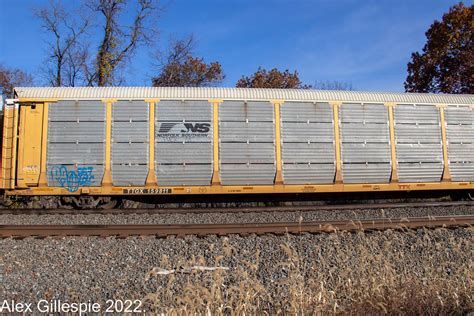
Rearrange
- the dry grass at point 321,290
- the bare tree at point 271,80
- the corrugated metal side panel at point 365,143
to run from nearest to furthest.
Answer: the dry grass at point 321,290
the corrugated metal side panel at point 365,143
the bare tree at point 271,80

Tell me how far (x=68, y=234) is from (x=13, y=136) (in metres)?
4.48

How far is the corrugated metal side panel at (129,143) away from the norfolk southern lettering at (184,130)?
0.48 meters

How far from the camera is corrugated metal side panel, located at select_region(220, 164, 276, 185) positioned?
34.0ft

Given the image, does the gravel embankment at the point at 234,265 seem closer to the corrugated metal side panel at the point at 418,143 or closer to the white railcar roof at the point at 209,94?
the corrugated metal side panel at the point at 418,143

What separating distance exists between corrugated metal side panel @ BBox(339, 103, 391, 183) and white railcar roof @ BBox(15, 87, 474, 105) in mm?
408

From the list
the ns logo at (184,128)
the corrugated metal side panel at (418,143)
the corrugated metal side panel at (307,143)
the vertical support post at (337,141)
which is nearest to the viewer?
the ns logo at (184,128)

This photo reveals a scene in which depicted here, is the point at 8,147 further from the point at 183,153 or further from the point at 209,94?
the point at 209,94

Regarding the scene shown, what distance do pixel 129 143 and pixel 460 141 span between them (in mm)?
10346

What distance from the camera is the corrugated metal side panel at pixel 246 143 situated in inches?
410

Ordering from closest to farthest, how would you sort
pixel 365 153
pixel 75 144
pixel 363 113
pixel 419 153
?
pixel 75 144 → pixel 365 153 → pixel 363 113 → pixel 419 153

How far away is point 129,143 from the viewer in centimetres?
1025

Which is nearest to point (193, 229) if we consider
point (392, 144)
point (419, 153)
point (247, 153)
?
point (247, 153)

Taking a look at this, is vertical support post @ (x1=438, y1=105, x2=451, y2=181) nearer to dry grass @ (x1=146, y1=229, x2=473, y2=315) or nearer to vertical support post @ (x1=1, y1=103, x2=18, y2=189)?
dry grass @ (x1=146, y1=229, x2=473, y2=315)

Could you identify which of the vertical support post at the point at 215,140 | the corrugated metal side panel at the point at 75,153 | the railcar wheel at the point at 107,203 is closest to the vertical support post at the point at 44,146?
the corrugated metal side panel at the point at 75,153
